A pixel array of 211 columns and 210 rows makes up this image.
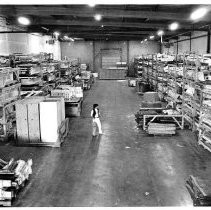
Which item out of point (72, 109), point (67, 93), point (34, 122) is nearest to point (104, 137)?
point (34, 122)

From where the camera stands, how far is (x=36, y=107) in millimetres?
10992

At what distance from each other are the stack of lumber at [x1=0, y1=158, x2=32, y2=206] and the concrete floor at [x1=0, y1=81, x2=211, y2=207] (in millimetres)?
232

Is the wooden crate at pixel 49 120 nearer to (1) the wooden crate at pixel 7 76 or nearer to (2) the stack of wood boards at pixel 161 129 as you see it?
(1) the wooden crate at pixel 7 76

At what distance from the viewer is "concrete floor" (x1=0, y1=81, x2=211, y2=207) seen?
7188 millimetres

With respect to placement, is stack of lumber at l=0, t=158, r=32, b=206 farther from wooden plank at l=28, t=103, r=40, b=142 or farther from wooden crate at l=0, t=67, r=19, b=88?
wooden crate at l=0, t=67, r=19, b=88

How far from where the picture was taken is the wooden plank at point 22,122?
11.1 metres

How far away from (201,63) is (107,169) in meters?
6.41

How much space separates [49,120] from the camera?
1113 cm

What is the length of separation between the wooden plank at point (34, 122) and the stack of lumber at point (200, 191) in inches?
242

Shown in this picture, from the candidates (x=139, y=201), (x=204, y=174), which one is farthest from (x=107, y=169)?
(x=204, y=174)

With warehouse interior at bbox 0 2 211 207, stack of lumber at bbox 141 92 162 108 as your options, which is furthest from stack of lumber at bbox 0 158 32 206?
stack of lumber at bbox 141 92 162 108

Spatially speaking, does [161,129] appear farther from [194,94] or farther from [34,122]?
[34,122]

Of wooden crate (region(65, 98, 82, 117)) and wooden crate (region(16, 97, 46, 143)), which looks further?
wooden crate (region(65, 98, 82, 117))

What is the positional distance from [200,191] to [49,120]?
21.0ft
